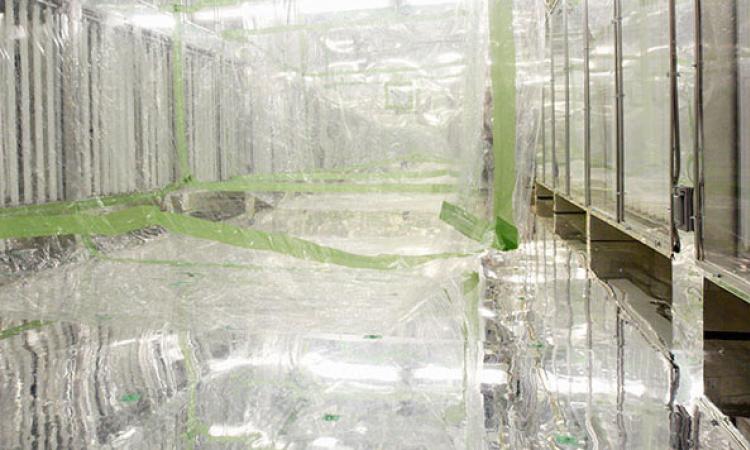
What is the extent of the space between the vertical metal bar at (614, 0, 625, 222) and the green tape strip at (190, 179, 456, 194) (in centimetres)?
69

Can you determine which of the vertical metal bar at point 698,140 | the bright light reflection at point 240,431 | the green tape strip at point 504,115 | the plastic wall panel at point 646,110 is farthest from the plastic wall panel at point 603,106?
the bright light reflection at point 240,431

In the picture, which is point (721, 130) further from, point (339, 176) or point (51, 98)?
point (51, 98)

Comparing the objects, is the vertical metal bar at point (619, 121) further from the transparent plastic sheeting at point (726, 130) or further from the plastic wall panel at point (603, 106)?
the transparent plastic sheeting at point (726, 130)

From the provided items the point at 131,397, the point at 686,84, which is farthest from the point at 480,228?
the point at 131,397

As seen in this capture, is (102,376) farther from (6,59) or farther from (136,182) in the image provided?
(6,59)

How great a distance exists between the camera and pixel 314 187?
2127 millimetres

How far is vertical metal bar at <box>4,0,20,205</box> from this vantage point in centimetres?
215

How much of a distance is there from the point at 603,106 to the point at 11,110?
235 centimetres

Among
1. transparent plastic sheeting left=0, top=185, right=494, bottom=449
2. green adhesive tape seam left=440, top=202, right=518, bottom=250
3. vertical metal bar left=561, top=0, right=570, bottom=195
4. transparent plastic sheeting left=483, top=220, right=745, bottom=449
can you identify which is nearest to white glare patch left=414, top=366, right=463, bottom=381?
transparent plastic sheeting left=0, top=185, right=494, bottom=449

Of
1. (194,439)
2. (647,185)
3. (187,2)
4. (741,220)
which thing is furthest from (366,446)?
(187,2)

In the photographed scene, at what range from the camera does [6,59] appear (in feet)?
7.08

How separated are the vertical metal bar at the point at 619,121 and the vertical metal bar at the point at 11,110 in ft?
7.33

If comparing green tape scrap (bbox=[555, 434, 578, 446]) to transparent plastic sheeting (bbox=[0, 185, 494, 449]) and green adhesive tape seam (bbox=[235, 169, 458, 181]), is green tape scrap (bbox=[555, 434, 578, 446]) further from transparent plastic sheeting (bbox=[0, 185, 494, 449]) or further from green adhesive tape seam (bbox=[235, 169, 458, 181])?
green adhesive tape seam (bbox=[235, 169, 458, 181])

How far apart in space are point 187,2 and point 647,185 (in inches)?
68.4
